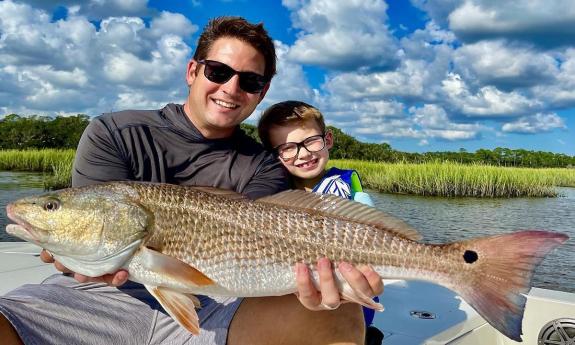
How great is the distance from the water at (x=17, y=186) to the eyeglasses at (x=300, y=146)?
428 inches

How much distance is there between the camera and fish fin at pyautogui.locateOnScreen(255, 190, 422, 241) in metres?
2.53

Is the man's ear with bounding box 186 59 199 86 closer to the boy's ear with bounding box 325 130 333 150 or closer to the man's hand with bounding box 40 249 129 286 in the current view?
the boy's ear with bounding box 325 130 333 150

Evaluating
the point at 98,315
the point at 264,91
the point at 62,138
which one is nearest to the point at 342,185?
the point at 264,91

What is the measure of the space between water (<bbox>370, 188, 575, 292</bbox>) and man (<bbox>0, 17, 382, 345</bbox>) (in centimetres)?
928

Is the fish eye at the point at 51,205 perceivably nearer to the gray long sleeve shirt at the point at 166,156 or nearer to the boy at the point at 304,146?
the gray long sleeve shirt at the point at 166,156

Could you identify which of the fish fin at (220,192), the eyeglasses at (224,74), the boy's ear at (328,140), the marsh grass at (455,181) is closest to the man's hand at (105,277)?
the fish fin at (220,192)

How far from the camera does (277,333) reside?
8.02 feet

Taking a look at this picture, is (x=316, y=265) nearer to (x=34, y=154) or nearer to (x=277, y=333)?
(x=277, y=333)

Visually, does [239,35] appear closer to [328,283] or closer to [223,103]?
[223,103]

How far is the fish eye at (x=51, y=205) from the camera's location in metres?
2.40

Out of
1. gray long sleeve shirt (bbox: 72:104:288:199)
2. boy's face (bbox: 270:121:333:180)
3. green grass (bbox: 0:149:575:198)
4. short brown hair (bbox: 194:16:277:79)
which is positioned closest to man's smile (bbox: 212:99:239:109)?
gray long sleeve shirt (bbox: 72:104:288:199)

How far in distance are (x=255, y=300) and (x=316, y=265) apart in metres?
0.39

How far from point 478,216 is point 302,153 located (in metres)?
16.9

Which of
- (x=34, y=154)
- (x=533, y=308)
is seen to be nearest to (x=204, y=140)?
(x=533, y=308)
